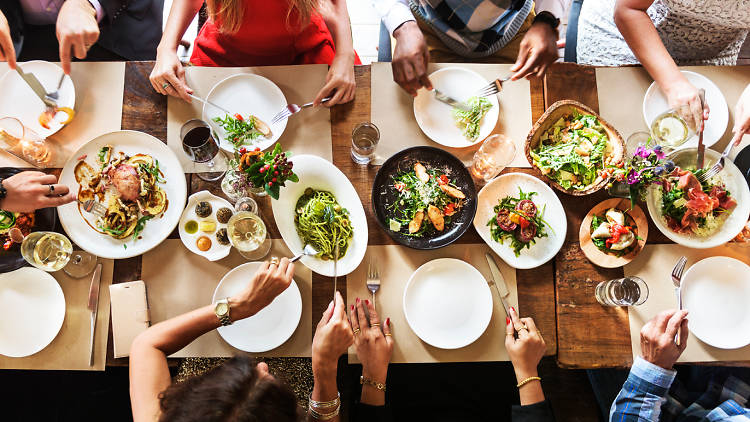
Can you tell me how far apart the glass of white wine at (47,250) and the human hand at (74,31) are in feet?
2.18

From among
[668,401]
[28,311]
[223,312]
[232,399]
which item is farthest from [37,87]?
[668,401]

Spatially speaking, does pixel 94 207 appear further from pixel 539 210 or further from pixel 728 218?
pixel 728 218

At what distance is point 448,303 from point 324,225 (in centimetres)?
56

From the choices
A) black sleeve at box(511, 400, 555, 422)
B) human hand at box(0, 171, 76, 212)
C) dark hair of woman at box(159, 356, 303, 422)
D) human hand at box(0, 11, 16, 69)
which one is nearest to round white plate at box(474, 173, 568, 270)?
black sleeve at box(511, 400, 555, 422)

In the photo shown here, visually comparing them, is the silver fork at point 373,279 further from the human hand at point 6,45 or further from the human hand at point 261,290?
the human hand at point 6,45

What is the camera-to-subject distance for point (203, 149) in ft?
4.90

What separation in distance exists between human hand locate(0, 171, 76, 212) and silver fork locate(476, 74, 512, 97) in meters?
1.63

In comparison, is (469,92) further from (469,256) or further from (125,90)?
(125,90)

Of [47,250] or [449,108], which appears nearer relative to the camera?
[47,250]

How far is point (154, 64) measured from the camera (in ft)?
5.57

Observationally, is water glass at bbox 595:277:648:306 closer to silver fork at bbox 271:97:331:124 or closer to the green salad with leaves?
the green salad with leaves

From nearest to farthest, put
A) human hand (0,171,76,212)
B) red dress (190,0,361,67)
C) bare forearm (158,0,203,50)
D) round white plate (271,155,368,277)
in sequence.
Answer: human hand (0,171,76,212) → round white plate (271,155,368,277) → bare forearm (158,0,203,50) → red dress (190,0,361,67)

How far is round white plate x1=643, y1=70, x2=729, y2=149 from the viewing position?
168 centimetres

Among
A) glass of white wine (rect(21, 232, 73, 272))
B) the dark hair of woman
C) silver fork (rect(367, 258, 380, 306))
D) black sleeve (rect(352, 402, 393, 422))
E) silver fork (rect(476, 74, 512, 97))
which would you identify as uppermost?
silver fork (rect(476, 74, 512, 97))
